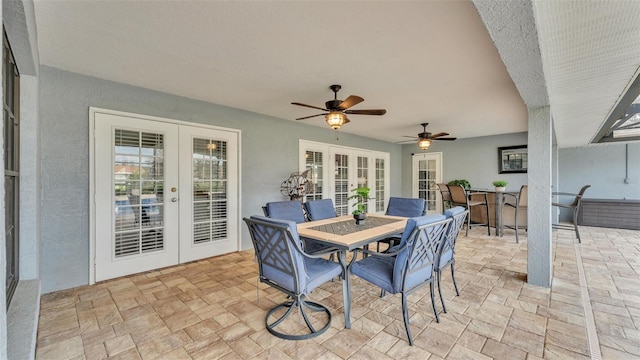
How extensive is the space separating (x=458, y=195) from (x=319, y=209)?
3.40 meters

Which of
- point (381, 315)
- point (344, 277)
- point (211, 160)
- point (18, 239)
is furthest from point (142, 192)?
point (381, 315)

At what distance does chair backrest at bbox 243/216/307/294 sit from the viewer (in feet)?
6.27

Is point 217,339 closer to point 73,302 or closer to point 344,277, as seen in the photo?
point 344,277

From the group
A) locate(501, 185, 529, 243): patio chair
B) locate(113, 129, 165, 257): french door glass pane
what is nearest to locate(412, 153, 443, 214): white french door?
locate(501, 185, 529, 243): patio chair

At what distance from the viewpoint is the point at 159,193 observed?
3.57m

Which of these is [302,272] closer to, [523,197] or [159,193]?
[159,193]

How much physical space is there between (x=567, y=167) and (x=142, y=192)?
9.05 m

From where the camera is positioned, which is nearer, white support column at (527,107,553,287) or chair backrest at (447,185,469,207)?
white support column at (527,107,553,287)

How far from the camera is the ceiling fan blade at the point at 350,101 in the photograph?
9.23 feet

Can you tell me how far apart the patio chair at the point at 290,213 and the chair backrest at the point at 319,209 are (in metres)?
0.13

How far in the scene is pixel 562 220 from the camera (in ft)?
22.7

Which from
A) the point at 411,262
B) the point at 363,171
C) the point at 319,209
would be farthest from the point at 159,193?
the point at 363,171

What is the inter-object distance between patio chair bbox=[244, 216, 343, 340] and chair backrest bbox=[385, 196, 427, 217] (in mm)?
1821

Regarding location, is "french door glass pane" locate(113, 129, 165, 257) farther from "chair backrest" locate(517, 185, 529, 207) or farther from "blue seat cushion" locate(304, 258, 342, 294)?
"chair backrest" locate(517, 185, 529, 207)
